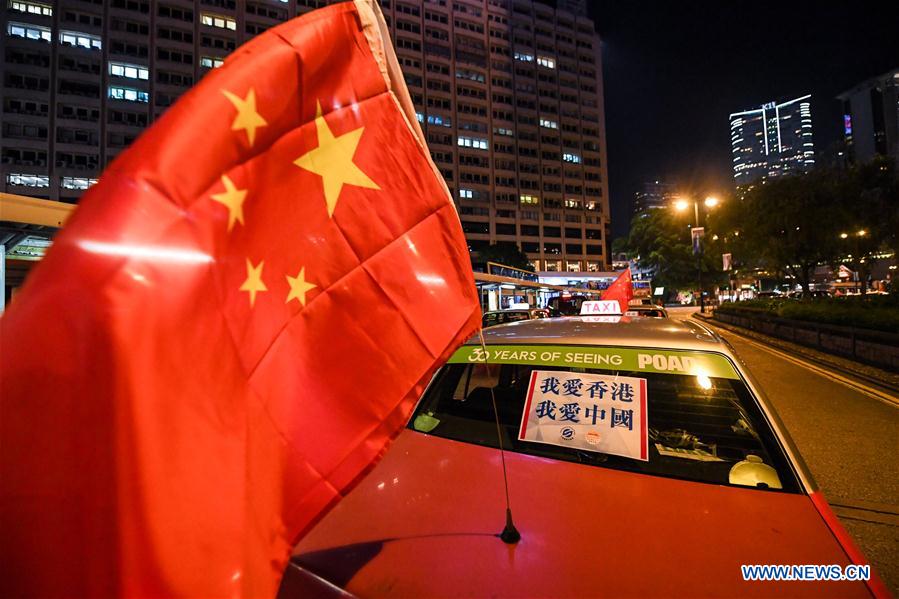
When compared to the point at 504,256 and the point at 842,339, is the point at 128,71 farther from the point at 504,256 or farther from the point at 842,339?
the point at 842,339

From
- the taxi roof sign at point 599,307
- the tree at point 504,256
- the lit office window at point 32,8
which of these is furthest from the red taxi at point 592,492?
the lit office window at point 32,8

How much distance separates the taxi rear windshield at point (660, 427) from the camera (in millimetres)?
1975

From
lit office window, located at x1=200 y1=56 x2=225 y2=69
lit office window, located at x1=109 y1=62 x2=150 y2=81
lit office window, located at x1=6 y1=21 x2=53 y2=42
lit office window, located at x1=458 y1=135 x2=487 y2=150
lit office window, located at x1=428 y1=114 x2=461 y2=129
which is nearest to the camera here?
lit office window, located at x1=6 y1=21 x2=53 y2=42

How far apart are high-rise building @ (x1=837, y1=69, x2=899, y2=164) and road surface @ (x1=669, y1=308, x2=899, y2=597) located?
7087 centimetres

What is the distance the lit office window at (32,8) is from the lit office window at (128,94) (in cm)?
1059

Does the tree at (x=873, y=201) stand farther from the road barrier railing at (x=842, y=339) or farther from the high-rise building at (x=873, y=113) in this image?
the high-rise building at (x=873, y=113)

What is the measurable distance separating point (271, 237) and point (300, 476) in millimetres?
654

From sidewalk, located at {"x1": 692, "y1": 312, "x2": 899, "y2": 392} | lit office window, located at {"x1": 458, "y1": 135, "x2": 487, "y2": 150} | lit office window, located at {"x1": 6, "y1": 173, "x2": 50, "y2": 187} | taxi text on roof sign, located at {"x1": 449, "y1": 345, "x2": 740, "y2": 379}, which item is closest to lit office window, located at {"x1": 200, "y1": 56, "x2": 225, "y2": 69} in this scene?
lit office window, located at {"x1": 6, "y1": 173, "x2": 50, "y2": 187}

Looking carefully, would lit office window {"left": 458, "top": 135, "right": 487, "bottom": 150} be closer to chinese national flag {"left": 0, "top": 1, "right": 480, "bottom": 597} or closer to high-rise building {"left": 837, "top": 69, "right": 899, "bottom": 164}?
high-rise building {"left": 837, "top": 69, "right": 899, "bottom": 164}

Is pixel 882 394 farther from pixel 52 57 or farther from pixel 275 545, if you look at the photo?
pixel 52 57

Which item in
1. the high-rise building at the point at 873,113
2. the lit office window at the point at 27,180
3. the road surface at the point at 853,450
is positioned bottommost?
the road surface at the point at 853,450

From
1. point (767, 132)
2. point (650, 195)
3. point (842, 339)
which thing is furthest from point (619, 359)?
point (767, 132)

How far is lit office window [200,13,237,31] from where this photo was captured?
57.2m

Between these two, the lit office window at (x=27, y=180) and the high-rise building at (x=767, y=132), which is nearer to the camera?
the lit office window at (x=27, y=180)
